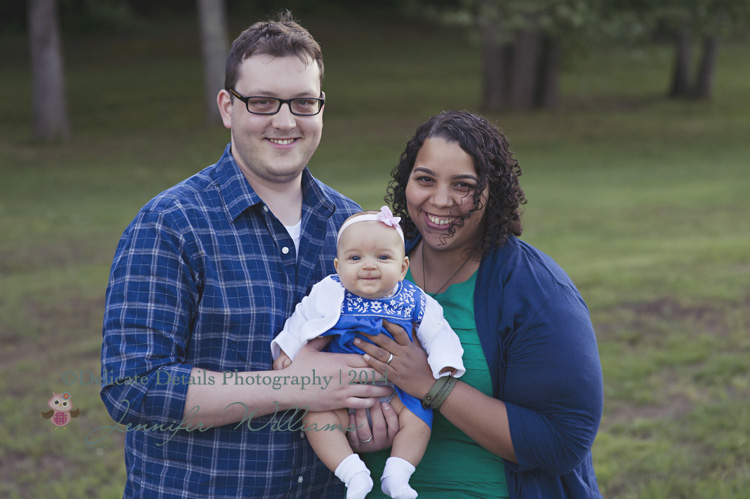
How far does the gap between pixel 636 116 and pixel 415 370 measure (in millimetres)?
25523

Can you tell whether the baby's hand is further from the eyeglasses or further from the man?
the eyeglasses

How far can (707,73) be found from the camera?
29578mm

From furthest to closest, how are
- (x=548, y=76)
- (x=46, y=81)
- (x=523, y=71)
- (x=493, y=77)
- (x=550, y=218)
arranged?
1. (x=548, y=76)
2. (x=493, y=77)
3. (x=523, y=71)
4. (x=46, y=81)
5. (x=550, y=218)

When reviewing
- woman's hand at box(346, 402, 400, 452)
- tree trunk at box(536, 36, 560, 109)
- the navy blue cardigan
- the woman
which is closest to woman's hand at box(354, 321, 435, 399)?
the woman

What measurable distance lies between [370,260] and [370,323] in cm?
22

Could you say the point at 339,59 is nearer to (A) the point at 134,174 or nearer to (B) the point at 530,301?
(A) the point at 134,174

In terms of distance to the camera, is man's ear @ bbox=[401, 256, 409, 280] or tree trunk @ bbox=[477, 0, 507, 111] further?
tree trunk @ bbox=[477, 0, 507, 111]

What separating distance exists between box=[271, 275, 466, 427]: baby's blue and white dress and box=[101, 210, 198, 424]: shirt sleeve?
14.9 inches

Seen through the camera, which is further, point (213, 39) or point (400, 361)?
point (213, 39)

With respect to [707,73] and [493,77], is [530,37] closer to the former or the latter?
[493,77]

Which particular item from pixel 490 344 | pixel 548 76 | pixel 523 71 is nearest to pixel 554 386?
pixel 490 344

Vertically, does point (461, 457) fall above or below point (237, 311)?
below

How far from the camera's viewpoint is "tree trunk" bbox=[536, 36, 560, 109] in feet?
90.1

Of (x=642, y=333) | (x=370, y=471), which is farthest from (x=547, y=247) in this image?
(x=370, y=471)
